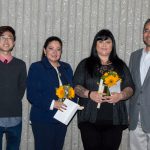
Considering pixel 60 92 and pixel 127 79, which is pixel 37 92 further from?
pixel 127 79

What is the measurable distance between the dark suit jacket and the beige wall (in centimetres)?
94

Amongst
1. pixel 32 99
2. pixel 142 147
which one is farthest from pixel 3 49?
pixel 142 147

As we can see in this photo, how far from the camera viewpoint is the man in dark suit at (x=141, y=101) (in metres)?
3.92

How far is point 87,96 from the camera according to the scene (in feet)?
12.4

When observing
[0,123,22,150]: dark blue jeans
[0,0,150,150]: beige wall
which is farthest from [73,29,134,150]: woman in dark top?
[0,0,150,150]: beige wall

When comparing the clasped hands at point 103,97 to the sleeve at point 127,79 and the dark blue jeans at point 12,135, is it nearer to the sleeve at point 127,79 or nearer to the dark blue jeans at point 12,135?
the sleeve at point 127,79

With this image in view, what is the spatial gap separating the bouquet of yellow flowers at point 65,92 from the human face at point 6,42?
2.54ft

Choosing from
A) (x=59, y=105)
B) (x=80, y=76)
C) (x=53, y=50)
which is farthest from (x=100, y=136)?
(x=53, y=50)

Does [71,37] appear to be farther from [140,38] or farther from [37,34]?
[140,38]

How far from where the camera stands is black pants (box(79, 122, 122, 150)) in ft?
12.3

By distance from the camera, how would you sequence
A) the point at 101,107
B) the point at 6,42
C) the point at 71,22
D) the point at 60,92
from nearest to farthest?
1. the point at 101,107
2. the point at 60,92
3. the point at 6,42
4. the point at 71,22

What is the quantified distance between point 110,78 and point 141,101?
55cm

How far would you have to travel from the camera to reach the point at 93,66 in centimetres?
386

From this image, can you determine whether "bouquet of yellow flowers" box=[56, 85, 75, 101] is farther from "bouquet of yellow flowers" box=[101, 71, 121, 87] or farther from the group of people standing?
"bouquet of yellow flowers" box=[101, 71, 121, 87]
